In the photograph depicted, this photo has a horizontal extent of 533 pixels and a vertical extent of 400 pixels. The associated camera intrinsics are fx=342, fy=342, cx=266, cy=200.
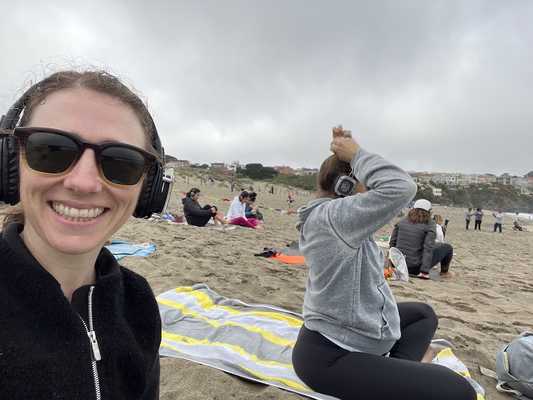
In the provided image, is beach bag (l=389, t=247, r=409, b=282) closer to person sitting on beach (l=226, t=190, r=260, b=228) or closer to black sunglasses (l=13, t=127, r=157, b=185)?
black sunglasses (l=13, t=127, r=157, b=185)

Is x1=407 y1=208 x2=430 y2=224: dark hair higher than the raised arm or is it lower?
lower

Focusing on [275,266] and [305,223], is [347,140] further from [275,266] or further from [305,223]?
[275,266]

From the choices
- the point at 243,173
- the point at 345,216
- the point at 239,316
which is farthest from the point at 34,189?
the point at 243,173

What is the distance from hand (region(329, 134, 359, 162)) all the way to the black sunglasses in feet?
4.81

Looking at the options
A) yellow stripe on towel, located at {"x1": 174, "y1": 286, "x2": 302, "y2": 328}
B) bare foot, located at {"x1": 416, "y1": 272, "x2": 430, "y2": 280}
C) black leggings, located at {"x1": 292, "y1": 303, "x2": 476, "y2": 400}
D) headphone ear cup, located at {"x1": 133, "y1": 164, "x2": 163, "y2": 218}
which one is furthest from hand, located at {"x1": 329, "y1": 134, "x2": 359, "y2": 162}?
bare foot, located at {"x1": 416, "y1": 272, "x2": 430, "y2": 280}

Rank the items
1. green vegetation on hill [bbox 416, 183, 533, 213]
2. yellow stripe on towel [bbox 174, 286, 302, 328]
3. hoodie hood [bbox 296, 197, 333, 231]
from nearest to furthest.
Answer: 1. hoodie hood [bbox 296, 197, 333, 231]
2. yellow stripe on towel [bbox 174, 286, 302, 328]
3. green vegetation on hill [bbox 416, 183, 533, 213]

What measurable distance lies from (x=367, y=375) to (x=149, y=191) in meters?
1.45

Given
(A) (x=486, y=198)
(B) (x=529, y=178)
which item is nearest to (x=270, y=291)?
(A) (x=486, y=198)

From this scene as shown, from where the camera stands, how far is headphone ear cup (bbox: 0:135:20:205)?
110 cm

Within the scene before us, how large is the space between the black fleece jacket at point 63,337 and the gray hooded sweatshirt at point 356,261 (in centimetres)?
105

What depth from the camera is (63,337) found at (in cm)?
94

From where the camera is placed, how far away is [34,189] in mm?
976

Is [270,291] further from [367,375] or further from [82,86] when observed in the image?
[82,86]

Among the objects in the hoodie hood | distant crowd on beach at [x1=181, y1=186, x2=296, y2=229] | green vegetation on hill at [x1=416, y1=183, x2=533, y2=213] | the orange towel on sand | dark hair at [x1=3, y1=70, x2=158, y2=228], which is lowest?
the orange towel on sand
